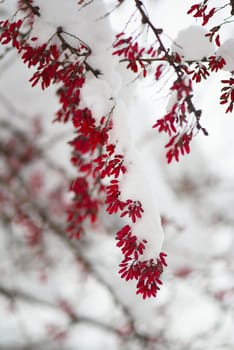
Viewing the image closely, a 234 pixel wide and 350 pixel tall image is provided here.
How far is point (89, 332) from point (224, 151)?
6.22 m

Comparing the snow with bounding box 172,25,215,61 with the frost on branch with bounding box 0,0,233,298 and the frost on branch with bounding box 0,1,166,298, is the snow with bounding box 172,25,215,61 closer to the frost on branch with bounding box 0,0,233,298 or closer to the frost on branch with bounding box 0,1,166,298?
the frost on branch with bounding box 0,0,233,298

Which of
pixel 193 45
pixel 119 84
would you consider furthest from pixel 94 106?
pixel 193 45

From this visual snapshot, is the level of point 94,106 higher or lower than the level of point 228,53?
lower

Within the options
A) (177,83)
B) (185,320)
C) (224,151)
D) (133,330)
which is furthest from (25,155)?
(224,151)

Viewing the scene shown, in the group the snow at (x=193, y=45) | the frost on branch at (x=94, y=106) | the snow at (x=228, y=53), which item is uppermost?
the snow at (x=193, y=45)

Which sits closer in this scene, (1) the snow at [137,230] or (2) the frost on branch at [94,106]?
(2) the frost on branch at [94,106]

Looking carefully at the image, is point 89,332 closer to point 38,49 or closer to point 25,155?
point 25,155

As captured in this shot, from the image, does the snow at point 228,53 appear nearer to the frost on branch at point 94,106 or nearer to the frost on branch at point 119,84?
the frost on branch at point 119,84

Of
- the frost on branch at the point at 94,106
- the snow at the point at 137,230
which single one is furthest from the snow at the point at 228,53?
the frost on branch at the point at 94,106

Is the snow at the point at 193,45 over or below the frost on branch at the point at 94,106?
over

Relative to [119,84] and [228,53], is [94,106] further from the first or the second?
[228,53]

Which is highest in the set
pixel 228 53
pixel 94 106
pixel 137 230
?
pixel 228 53

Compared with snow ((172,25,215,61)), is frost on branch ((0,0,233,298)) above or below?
below

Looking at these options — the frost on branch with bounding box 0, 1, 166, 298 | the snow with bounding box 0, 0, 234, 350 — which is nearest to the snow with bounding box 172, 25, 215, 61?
the snow with bounding box 0, 0, 234, 350
